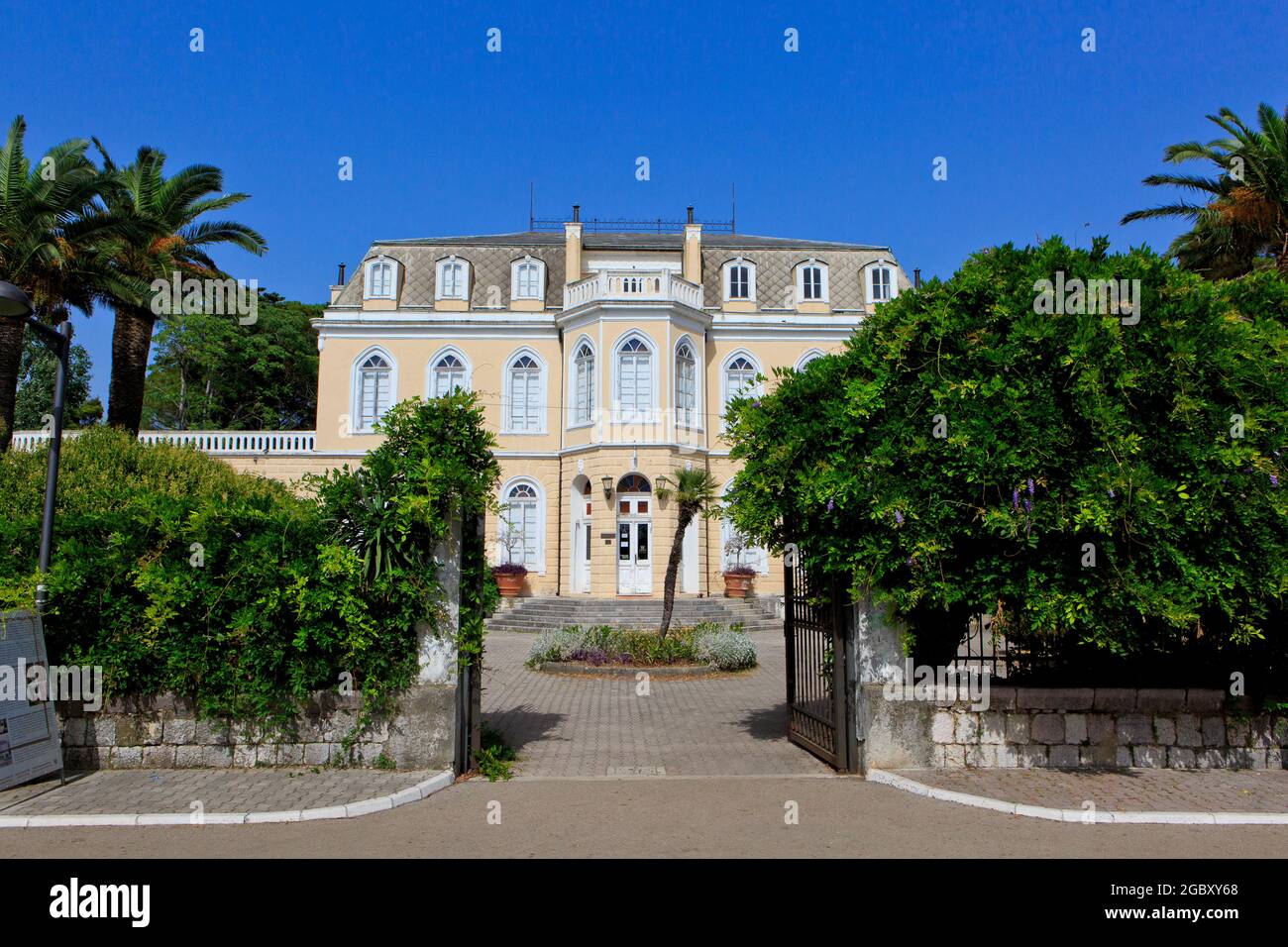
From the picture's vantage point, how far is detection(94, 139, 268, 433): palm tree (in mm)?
20484

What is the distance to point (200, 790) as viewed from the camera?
7008 mm

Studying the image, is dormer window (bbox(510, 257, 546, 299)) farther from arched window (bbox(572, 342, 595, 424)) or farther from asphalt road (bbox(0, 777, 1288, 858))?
asphalt road (bbox(0, 777, 1288, 858))

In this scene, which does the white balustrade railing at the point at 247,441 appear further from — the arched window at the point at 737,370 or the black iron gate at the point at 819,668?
the black iron gate at the point at 819,668

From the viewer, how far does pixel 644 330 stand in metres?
25.6

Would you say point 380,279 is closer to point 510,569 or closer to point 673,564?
point 510,569

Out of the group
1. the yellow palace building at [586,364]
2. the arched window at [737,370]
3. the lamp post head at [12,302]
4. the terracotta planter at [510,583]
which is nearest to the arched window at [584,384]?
the yellow palace building at [586,364]

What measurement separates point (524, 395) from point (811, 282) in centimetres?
1095

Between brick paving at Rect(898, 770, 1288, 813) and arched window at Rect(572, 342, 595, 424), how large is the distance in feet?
64.2

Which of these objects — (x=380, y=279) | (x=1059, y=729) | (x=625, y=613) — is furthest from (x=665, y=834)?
(x=380, y=279)

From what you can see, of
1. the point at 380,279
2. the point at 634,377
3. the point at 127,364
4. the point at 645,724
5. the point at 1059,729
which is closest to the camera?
the point at 1059,729

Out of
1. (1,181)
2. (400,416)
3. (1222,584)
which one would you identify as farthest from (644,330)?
(1222,584)

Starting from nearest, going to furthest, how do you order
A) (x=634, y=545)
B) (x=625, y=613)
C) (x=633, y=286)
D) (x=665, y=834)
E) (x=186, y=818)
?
(x=665, y=834) → (x=186, y=818) → (x=625, y=613) → (x=634, y=545) → (x=633, y=286)

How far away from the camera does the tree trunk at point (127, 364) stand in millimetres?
20844
